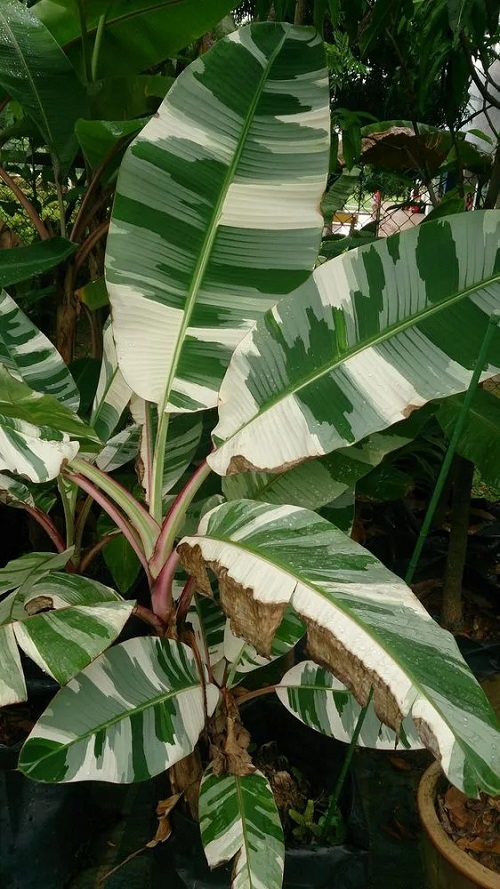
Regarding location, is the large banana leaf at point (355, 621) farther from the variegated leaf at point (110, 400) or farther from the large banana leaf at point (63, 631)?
the variegated leaf at point (110, 400)

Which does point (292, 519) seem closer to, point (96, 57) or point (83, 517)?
point (83, 517)

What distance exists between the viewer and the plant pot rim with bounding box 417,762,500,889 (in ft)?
2.81

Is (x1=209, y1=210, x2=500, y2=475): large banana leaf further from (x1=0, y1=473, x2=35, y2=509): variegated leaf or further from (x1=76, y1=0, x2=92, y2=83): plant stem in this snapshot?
(x1=76, y1=0, x2=92, y2=83): plant stem

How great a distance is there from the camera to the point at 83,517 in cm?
112

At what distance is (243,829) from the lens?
0.82m

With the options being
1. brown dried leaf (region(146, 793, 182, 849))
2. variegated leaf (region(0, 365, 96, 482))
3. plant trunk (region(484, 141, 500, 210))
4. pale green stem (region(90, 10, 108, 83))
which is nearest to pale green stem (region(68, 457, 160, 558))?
variegated leaf (region(0, 365, 96, 482))

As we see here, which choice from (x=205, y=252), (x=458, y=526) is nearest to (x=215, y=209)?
(x=205, y=252)

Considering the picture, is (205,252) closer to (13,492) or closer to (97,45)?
(13,492)

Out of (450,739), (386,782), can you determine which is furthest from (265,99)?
(386,782)

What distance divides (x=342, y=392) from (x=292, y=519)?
0.55ft

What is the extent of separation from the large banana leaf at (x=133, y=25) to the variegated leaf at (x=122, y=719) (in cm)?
111

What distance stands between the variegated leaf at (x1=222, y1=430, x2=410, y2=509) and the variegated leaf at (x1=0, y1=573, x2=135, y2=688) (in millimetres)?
230

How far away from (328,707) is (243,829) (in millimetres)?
193

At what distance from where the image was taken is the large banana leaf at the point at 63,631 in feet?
2.19
